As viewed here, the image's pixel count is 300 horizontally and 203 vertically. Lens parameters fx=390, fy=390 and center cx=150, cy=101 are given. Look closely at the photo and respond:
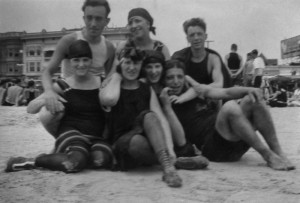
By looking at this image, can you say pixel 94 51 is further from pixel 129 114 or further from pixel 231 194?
pixel 231 194

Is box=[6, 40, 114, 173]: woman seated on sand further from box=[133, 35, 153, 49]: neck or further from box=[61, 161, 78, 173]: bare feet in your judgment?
box=[133, 35, 153, 49]: neck

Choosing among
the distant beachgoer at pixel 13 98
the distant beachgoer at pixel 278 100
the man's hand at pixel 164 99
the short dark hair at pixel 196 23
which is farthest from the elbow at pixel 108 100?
the distant beachgoer at pixel 13 98

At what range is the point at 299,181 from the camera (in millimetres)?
2395

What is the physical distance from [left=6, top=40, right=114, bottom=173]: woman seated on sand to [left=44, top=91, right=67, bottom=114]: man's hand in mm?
22

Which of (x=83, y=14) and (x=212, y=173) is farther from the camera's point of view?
(x=83, y=14)

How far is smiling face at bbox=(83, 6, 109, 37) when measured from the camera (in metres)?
3.19

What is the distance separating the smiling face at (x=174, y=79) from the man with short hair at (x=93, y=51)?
570 millimetres

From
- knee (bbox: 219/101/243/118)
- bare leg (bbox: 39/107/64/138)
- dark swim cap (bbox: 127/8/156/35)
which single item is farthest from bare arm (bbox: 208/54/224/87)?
bare leg (bbox: 39/107/64/138)

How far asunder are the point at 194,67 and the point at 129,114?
3.23 feet

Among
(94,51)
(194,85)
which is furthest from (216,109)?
(94,51)

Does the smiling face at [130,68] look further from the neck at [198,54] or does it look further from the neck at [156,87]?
the neck at [198,54]

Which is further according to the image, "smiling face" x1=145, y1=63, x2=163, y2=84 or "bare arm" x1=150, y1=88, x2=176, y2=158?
"smiling face" x1=145, y1=63, x2=163, y2=84

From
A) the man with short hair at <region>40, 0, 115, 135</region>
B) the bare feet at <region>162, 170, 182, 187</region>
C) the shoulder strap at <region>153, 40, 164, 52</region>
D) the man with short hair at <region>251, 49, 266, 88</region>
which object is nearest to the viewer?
the bare feet at <region>162, 170, 182, 187</region>

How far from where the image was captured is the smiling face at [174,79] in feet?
10.3
